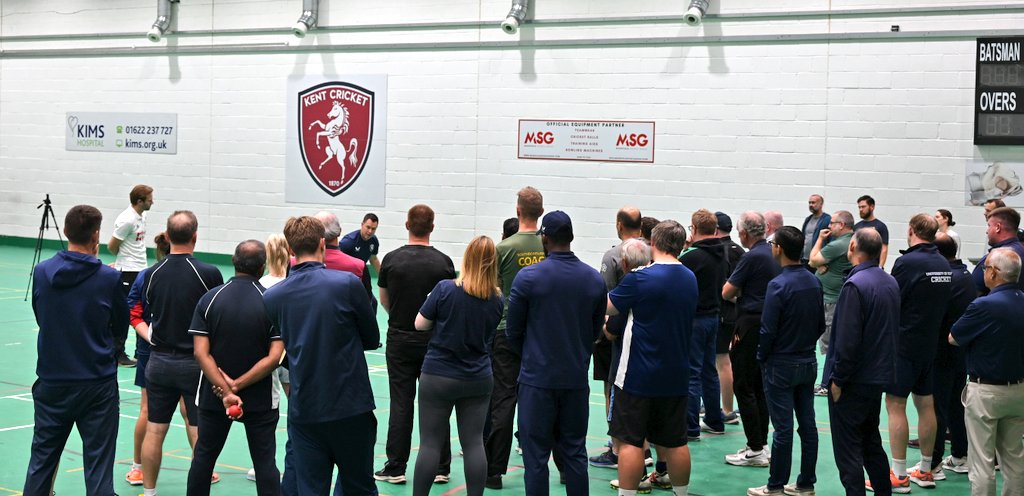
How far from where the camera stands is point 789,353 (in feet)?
Answer: 23.5

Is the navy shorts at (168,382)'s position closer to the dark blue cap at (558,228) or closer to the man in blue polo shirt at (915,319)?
the dark blue cap at (558,228)

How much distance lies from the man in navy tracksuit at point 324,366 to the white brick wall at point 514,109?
1192 cm

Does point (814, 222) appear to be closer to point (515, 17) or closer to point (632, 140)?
point (632, 140)

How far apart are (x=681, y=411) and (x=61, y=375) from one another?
134 inches

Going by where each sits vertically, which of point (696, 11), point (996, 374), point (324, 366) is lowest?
point (996, 374)

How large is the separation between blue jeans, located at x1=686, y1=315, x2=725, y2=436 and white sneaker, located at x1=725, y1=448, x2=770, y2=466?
1.35 ft

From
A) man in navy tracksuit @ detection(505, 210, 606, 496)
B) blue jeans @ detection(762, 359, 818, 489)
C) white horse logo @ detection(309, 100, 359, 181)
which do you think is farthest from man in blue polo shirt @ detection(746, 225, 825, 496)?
white horse logo @ detection(309, 100, 359, 181)

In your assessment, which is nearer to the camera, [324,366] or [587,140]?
[324,366]

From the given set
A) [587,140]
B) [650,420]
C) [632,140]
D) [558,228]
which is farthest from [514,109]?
[650,420]

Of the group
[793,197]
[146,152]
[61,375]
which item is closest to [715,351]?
[61,375]

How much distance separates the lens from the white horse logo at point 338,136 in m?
19.9

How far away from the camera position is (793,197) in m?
16.4

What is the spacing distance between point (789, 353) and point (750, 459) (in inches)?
52.4

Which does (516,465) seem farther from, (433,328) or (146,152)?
(146,152)
